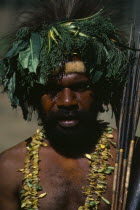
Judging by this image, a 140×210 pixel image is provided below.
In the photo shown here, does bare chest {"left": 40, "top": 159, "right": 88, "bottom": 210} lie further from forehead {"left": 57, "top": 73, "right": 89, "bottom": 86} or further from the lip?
forehead {"left": 57, "top": 73, "right": 89, "bottom": 86}

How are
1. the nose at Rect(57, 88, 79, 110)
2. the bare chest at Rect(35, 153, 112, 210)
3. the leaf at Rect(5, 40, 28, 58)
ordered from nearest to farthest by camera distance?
the nose at Rect(57, 88, 79, 110)
the leaf at Rect(5, 40, 28, 58)
the bare chest at Rect(35, 153, 112, 210)

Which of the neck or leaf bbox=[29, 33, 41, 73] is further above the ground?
leaf bbox=[29, 33, 41, 73]

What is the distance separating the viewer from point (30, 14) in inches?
161

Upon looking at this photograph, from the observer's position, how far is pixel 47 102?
3.90 m

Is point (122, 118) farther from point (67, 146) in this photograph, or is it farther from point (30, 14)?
point (30, 14)

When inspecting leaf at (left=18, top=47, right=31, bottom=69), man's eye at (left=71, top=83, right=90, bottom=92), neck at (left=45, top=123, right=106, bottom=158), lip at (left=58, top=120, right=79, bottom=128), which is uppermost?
leaf at (left=18, top=47, right=31, bottom=69)

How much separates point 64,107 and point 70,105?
0.05 m

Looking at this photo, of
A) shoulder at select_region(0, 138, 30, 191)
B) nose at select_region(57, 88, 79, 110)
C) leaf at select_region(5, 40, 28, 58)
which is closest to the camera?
nose at select_region(57, 88, 79, 110)

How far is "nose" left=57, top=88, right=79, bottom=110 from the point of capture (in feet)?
12.3

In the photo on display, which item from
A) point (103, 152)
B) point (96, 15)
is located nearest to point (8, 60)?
point (96, 15)

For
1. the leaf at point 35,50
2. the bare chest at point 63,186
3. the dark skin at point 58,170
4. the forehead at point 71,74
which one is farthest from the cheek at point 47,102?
the bare chest at point 63,186

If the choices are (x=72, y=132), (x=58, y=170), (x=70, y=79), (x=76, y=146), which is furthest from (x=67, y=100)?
(x=58, y=170)

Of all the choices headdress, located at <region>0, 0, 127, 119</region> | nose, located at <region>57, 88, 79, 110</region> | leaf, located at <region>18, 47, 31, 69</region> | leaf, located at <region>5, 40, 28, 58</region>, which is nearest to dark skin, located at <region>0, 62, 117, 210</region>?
nose, located at <region>57, 88, 79, 110</region>

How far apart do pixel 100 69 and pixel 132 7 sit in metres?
0.69
